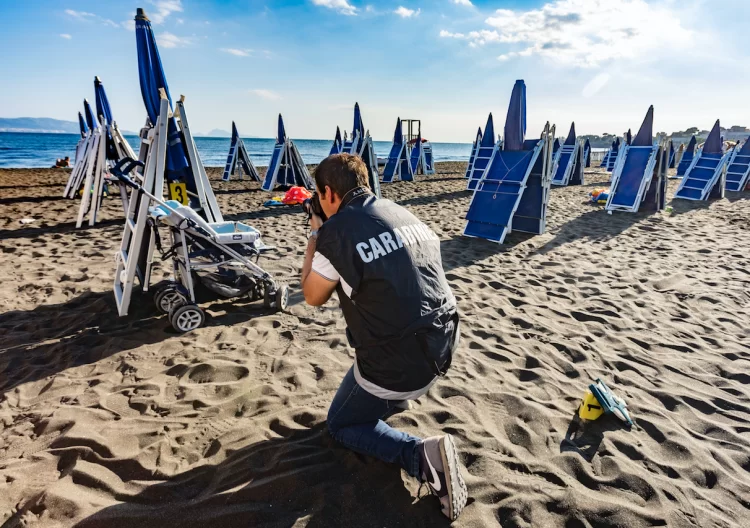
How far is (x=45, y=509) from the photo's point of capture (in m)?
1.99

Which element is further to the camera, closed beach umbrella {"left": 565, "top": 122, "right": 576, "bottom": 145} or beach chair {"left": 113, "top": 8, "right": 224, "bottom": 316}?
closed beach umbrella {"left": 565, "top": 122, "right": 576, "bottom": 145}

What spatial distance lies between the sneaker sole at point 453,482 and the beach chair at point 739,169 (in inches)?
770

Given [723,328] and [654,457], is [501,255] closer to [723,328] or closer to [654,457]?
[723,328]

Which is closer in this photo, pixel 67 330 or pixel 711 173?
pixel 67 330

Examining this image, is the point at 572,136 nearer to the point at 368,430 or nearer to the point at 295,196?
the point at 295,196

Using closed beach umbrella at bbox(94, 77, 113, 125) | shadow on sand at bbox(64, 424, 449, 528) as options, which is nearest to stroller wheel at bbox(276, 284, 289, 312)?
shadow on sand at bbox(64, 424, 449, 528)

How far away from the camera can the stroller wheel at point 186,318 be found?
376cm

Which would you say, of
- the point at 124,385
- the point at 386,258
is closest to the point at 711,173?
the point at 386,258

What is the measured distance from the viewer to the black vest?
197 cm

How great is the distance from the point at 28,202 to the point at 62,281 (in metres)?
8.07

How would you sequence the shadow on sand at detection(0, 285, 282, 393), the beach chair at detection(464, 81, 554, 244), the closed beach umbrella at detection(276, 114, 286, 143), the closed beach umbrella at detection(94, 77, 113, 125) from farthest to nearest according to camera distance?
the closed beach umbrella at detection(276, 114, 286, 143) → the closed beach umbrella at detection(94, 77, 113, 125) → the beach chair at detection(464, 81, 554, 244) → the shadow on sand at detection(0, 285, 282, 393)

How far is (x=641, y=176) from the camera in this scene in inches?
434

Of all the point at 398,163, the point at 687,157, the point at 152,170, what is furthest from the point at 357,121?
the point at 687,157

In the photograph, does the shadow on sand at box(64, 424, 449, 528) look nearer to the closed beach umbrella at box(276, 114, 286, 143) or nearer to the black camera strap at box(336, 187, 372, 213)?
the black camera strap at box(336, 187, 372, 213)
